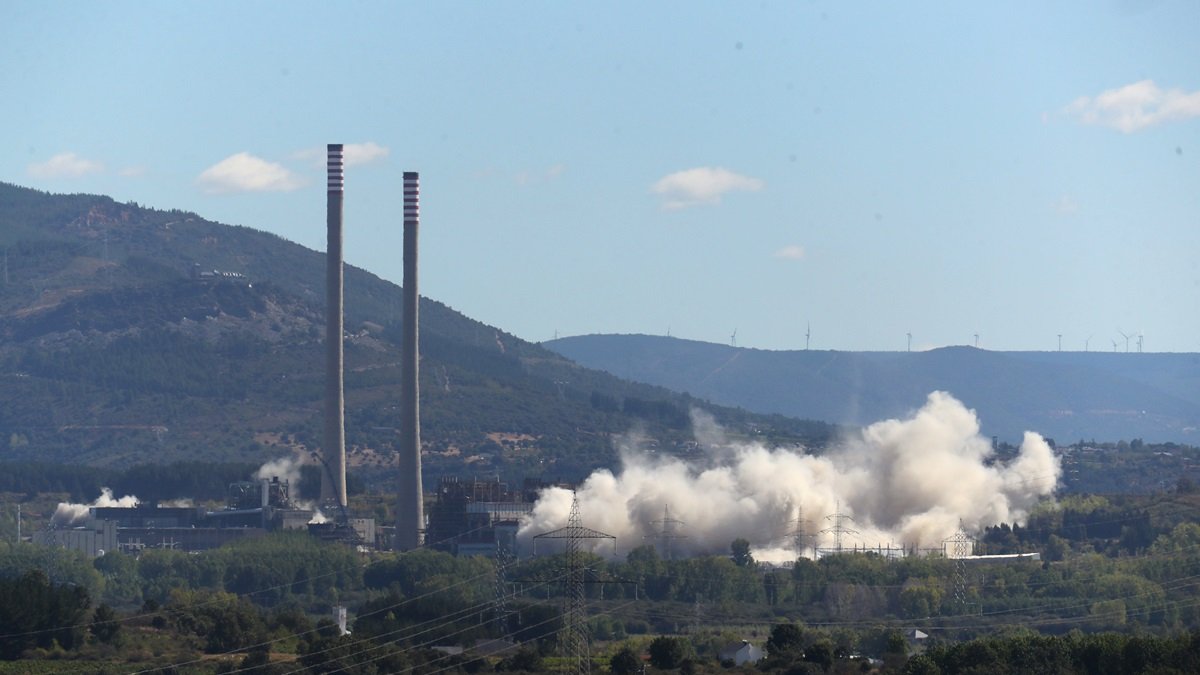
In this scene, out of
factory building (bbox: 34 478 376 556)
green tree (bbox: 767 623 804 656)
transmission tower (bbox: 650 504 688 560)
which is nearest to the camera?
green tree (bbox: 767 623 804 656)

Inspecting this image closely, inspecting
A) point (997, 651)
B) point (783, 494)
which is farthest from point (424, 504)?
point (997, 651)

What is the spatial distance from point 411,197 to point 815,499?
121 feet

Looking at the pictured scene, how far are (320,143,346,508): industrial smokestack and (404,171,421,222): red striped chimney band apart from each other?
9.64m

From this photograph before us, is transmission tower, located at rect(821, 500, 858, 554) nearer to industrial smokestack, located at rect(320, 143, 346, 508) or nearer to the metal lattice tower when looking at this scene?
the metal lattice tower

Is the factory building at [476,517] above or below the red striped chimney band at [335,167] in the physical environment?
below

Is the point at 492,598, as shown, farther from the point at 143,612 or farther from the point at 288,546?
the point at 288,546

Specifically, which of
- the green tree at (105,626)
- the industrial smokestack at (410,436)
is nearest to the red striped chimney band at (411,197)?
the industrial smokestack at (410,436)

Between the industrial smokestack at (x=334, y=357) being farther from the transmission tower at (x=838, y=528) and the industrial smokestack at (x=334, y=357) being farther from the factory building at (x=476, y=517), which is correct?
the transmission tower at (x=838, y=528)

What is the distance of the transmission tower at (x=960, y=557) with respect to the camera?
142 metres

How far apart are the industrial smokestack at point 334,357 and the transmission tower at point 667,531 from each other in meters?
26.6

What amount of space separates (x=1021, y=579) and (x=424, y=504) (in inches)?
2175

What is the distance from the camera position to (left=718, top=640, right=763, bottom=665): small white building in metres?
112

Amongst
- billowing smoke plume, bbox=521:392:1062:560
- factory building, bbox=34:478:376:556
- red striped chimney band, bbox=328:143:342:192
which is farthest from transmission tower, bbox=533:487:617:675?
red striped chimney band, bbox=328:143:342:192

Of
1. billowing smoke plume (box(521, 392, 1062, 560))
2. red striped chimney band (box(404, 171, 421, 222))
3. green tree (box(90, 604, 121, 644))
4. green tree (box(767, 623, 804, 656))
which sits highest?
red striped chimney band (box(404, 171, 421, 222))
